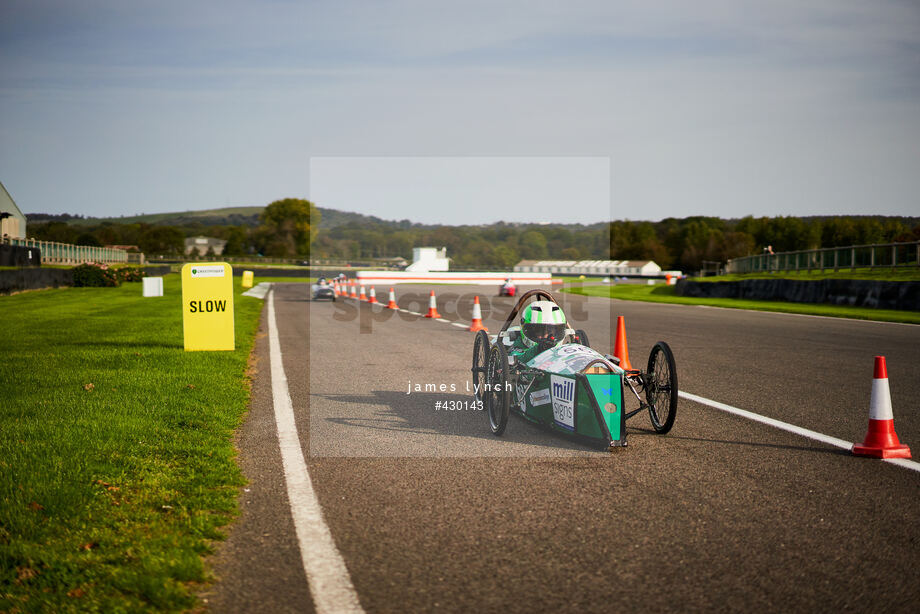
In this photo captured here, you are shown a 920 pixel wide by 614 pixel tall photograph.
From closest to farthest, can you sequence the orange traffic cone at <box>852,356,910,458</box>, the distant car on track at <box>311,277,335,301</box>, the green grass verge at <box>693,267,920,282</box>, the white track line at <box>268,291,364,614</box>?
1. the white track line at <box>268,291,364,614</box>
2. the orange traffic cone at <box>852,356,910,458</box>
3. the green grass verge at <box>693,267,920,282</box>
4. the distant car on track at <box>311,277,335,301</box>

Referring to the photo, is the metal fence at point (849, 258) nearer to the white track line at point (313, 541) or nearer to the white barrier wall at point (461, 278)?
the white barrier wall at point (461, 278)

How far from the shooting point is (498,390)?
7496mm

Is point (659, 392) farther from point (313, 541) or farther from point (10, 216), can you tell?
point (10, 216)

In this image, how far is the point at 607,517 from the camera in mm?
4953

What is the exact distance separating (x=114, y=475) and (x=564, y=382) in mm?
3513

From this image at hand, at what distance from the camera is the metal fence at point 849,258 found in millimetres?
32281

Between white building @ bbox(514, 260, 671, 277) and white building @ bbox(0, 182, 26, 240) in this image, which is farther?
white building @ bbox(0, 182, 26, 240)

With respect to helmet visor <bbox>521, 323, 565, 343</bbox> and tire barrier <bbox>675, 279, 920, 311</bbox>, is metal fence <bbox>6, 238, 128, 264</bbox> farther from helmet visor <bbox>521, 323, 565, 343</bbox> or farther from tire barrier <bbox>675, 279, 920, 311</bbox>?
helmet visor <bbox>521, 323, 565, 343</bbox>

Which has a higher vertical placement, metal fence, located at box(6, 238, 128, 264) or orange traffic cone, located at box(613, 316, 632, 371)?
metal fence, located at box(6, 238, 128, 264)

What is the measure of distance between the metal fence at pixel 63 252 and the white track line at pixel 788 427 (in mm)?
46924

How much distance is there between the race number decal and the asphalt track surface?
0.79ft

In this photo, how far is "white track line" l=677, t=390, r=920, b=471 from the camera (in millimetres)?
6391

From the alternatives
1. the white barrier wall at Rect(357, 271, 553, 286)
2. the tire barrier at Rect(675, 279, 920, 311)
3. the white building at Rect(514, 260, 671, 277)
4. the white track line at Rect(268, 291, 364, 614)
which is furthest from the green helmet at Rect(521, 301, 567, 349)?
the white barrier wall at Rect(357, 271, 553, 286)

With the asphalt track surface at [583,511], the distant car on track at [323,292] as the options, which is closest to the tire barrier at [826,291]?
the distant car on track at [323,292]
